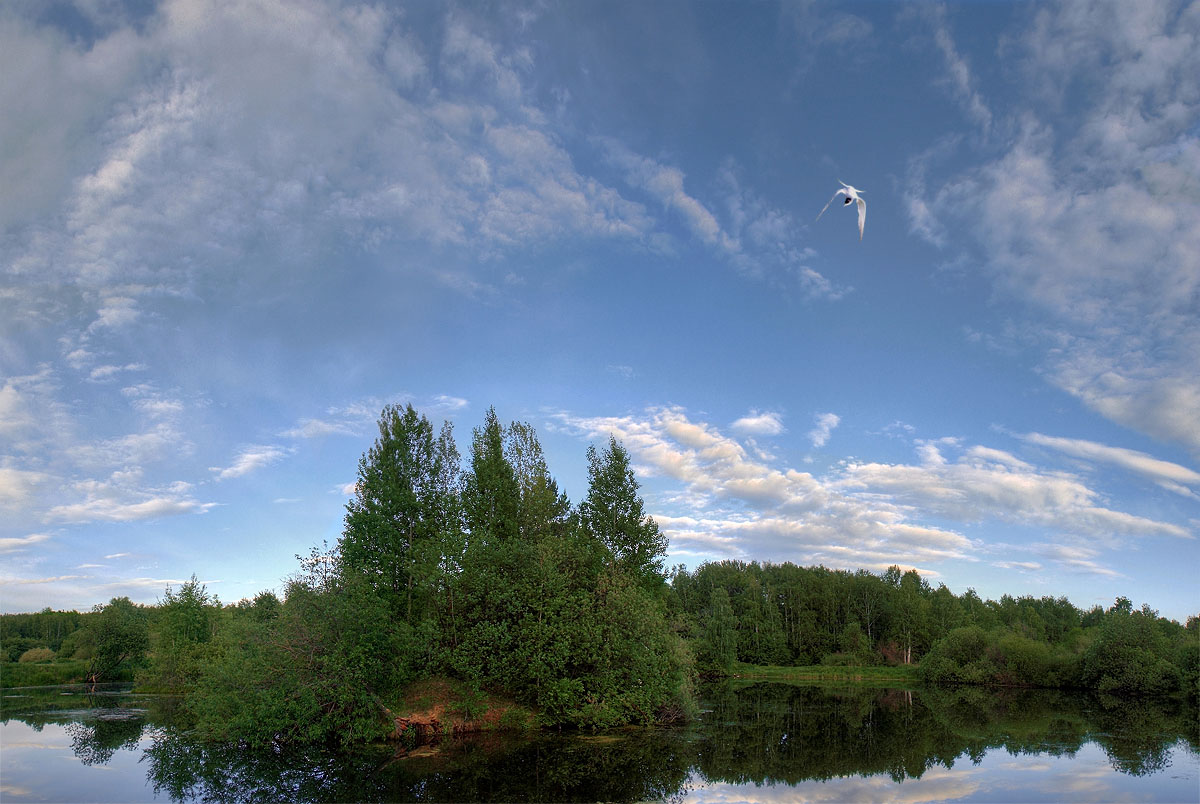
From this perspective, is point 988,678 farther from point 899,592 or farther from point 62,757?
point 62,757

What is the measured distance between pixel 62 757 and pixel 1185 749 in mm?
45264

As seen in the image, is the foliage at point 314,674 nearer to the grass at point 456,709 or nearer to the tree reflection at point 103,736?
the grass at point 456,709

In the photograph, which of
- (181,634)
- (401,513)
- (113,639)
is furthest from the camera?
(113,639)

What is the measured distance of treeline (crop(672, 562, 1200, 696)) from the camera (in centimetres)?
5925

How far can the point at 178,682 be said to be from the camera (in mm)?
58281

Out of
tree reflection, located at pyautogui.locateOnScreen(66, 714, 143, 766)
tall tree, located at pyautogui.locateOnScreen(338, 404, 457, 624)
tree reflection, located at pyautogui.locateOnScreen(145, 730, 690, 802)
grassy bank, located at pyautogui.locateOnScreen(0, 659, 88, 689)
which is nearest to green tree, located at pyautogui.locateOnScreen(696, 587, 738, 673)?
tall tree, located at pyautogui.locateOnScreen(338, 404, 457, 624)

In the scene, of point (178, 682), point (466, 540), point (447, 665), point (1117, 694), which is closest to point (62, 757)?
point (447, 665)

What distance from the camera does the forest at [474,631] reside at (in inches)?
1030

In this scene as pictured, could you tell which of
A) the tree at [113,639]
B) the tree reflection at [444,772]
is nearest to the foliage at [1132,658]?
the tree reflection at [444,772]

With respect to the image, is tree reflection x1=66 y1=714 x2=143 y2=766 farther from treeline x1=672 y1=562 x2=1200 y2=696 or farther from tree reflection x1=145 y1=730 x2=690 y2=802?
treeline x1=672 y1=562 x2=1200 y2=696

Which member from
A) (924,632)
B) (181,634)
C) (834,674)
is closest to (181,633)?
(181,634)

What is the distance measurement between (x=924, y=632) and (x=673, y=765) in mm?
90150

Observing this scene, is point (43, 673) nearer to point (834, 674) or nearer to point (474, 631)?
point (474, 631)

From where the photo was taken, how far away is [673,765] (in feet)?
74.1
